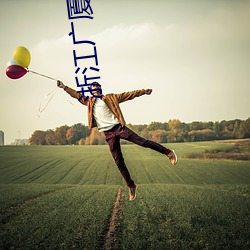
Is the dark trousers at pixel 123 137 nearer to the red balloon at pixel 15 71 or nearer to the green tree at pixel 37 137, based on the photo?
the red balloon at pixel 15 71

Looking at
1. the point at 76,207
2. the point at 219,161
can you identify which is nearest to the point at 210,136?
the point at 219,161

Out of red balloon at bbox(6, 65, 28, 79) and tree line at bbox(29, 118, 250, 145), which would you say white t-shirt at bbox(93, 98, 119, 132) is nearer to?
red balloon at bbox(6, 65, 28, 79)

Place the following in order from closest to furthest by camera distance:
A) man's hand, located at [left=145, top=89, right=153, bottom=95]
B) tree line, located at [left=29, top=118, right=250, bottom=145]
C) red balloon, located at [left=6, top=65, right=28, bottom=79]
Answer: man's hand, located at [left=145, top=89, right=153, bottom=95]
red balloon, located at [left=6, top=65, right=28, bottom=79]
tree line, located at [left=29, top=118, right=250, bottom=145]

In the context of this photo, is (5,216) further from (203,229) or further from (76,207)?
(203,229)

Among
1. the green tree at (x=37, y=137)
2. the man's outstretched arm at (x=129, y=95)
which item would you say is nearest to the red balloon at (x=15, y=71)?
the man's outstretched arm at (x=129, y=95)

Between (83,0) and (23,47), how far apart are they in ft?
5.95

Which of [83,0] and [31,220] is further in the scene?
[31,220]

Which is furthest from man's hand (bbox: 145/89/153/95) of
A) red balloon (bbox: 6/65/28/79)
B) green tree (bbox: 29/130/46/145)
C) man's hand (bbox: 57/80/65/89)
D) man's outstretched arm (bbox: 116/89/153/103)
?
green tree (bbox: 29/130/46/145)

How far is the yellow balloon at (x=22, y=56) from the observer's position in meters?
6.83

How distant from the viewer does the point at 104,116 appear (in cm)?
621

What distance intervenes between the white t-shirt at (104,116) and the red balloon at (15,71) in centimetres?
202

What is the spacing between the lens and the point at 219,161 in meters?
42.2

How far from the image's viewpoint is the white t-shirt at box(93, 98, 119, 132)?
6188 mm

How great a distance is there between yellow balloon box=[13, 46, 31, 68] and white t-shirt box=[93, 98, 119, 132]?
2.07 meters
